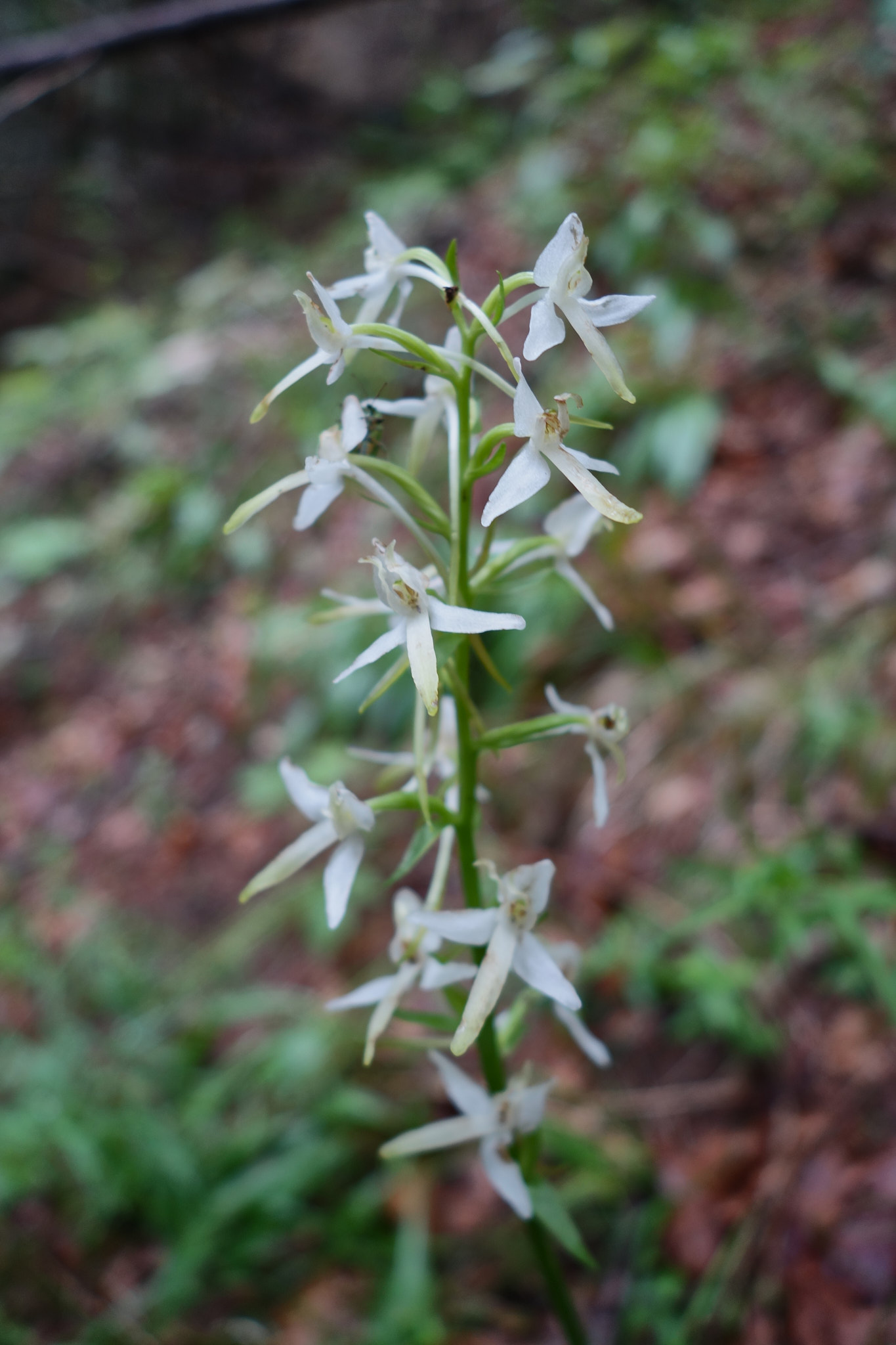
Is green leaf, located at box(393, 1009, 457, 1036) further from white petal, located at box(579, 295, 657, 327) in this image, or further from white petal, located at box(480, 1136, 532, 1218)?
white petal, located at box(579, 295, 657, 327)

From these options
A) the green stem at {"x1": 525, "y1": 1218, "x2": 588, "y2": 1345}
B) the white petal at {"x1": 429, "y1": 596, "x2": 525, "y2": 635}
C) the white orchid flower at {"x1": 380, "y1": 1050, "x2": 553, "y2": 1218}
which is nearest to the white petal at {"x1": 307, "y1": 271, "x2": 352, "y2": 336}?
the white petal at {"x1": 429, "y1": 596, "x2": 525, "y2": 635}

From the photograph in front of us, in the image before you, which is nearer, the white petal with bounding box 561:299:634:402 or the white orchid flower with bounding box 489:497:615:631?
the white petal with bounding box 561:299:634:402

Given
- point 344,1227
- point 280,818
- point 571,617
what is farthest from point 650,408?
point 344,1227

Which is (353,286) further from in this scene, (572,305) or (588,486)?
(588,486)

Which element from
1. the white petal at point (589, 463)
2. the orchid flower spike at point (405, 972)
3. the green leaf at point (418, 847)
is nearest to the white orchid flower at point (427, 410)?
the white petal at point (589, 463)

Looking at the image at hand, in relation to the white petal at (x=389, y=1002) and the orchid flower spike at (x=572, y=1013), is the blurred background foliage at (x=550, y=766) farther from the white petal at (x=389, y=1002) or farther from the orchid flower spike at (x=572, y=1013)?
the white petal at (x=389, y=1002)

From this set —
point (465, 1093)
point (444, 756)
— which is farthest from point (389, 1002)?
point (444, 756)
